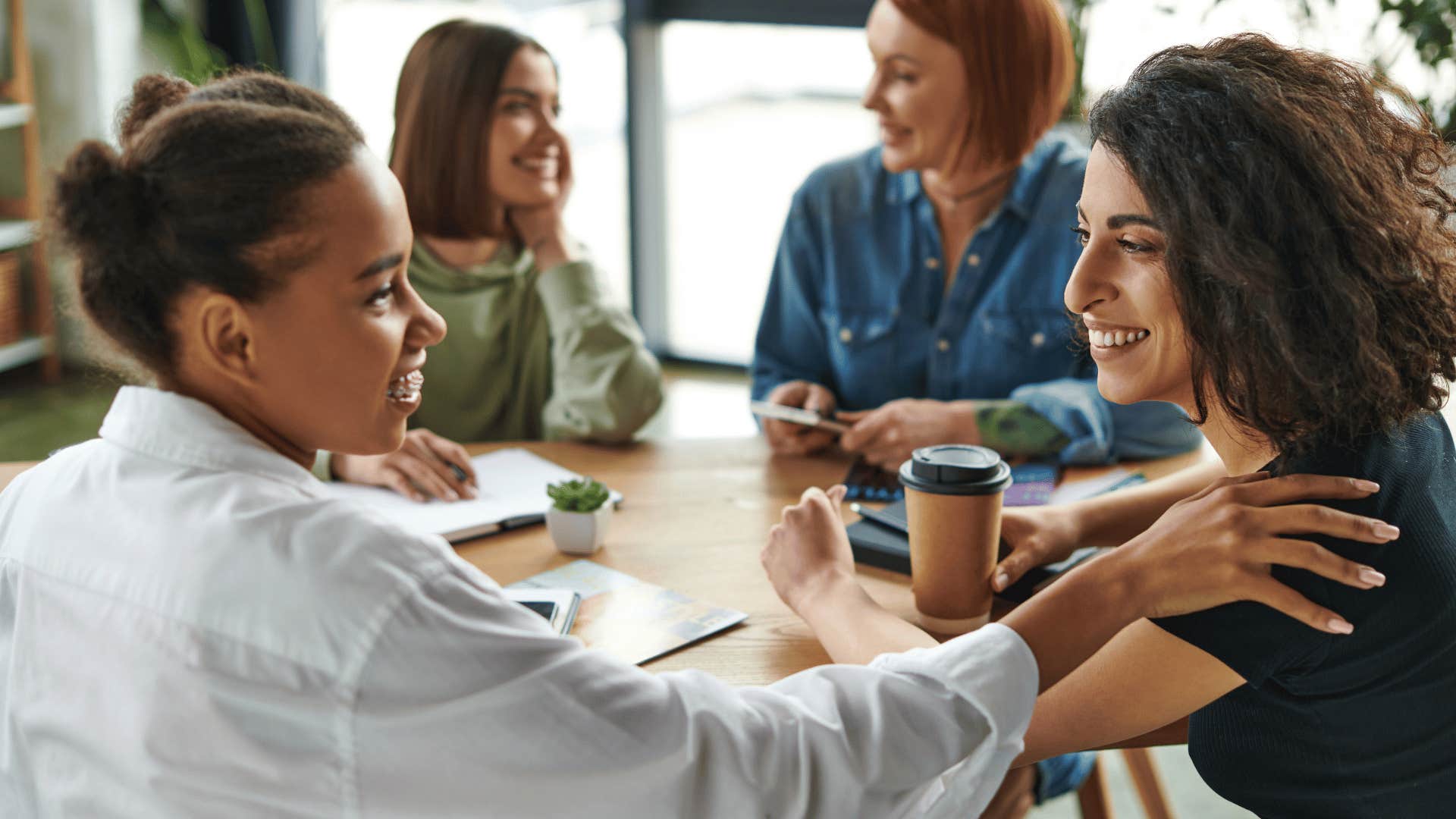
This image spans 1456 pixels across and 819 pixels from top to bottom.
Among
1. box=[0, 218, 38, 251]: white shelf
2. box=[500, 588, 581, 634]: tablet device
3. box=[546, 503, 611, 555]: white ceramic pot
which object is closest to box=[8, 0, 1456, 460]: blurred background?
box=[0, 218, 38, 251]: white shelf

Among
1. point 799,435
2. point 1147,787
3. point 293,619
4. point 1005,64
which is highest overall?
point 1005,64

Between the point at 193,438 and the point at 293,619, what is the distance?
18cm

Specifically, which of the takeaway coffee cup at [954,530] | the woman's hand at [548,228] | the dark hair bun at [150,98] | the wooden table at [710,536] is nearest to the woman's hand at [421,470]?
the wooden table at [710,536]

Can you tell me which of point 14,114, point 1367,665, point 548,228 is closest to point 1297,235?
point 1367,665

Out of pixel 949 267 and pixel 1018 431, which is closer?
pixel 1018 431

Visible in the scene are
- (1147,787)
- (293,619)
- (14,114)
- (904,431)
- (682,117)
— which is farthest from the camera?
(682,117)

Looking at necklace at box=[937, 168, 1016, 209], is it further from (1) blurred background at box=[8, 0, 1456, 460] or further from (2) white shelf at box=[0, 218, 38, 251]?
(2) white shelf at box=[0, 218, 38, 251]

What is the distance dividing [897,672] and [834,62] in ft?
12.7

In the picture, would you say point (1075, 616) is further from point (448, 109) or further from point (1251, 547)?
point (448, 109)

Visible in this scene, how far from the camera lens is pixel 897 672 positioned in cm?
103

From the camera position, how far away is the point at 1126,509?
5.14 ft

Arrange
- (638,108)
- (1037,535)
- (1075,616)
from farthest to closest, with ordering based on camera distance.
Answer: (638,108)
(1037,535)
(1075,616)

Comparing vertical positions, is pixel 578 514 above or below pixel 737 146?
above

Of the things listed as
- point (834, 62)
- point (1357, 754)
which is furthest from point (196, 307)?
point (834, 62)
